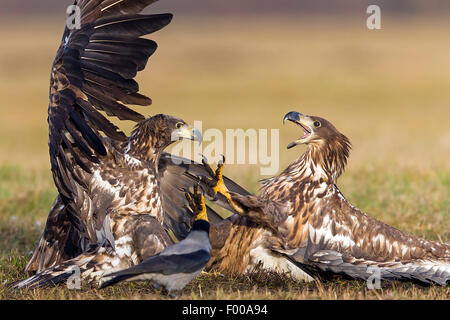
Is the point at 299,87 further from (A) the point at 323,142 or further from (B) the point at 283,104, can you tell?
(A) the point at 323,142

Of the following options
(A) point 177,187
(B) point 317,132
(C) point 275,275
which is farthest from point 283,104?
(C) point 275,275

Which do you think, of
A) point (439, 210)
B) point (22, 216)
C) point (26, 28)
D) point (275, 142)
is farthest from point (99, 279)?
point (26, 28)

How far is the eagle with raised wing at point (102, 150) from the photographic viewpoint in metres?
5.67

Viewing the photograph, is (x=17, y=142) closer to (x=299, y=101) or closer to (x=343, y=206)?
(x=299, y=101)

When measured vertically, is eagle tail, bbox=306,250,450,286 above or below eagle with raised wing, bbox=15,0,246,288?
below

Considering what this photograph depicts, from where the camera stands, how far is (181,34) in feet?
129

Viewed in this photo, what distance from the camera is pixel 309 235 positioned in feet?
20.0

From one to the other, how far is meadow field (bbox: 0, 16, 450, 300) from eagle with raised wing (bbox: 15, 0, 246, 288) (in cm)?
34

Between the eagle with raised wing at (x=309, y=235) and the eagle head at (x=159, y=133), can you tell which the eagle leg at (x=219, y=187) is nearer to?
the eagle with raised wing at (x=309, y=235)

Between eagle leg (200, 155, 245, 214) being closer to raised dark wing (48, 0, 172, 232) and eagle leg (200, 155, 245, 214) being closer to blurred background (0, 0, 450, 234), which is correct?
raised dark wing (48, 0, 172, 232)

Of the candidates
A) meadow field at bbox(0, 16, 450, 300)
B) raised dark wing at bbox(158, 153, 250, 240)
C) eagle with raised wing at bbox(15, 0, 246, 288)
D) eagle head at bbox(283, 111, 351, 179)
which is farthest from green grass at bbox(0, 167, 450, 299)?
eagle head at bbox(283, 111, 351, 179)

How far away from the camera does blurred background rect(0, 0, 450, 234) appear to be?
10.3 metres

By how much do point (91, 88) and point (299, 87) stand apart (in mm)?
20410

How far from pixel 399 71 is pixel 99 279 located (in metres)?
24.1
